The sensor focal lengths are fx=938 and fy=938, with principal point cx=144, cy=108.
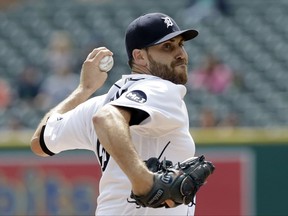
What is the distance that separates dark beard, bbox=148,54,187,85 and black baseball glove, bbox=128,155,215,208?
1.36 ft

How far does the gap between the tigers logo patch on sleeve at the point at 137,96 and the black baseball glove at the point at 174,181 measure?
0.80 feet

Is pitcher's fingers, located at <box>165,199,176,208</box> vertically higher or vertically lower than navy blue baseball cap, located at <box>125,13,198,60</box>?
lower

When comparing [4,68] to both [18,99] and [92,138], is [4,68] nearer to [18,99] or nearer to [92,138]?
[18,99]

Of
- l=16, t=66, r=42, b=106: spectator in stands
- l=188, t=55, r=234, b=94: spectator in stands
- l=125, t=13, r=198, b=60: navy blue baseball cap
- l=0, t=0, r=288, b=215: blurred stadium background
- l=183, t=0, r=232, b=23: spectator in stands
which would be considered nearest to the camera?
l=125, t=13, r=198, b=60: navy blue baseball cap

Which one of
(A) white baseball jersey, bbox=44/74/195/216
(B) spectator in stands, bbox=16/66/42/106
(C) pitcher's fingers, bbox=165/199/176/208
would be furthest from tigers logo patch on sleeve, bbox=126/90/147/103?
(B) spectator in stands, bbox=16/66/42/106

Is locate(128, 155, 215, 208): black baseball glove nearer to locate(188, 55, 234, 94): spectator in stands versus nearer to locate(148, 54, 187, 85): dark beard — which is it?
locate(148, 54, 187, 85): dark beard

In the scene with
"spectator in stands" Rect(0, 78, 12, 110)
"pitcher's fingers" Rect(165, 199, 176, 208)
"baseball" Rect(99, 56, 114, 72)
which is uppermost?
"spectator in stands" Rect(0, 78, 12, 110)

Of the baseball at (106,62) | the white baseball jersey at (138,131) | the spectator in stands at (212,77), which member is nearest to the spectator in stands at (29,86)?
the spectator in stands at (212,77)

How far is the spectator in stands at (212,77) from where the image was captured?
12.0 meters

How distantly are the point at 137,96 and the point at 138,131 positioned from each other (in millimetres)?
206

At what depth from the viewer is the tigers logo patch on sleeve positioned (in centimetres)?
382

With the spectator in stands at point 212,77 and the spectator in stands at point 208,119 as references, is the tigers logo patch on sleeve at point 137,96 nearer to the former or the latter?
the spectator in stands at point 208,119

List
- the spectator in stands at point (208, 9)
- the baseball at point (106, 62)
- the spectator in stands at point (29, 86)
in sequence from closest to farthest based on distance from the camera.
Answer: the baseball at point (106, 62), the spectator in stands at point (29, 86), the spectator in stands at point (208, 9)

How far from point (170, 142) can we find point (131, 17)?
11277 millimetres
